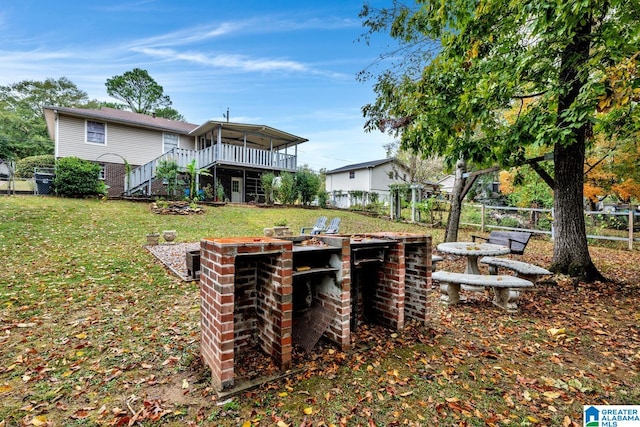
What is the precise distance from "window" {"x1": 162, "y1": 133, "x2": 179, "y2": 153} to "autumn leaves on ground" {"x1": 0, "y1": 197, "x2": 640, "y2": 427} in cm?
1462

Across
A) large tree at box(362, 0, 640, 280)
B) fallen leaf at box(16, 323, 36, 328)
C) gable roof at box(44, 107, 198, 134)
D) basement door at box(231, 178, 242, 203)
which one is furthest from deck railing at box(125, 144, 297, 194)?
fallen leaf at box(16, 323, 36, 328)

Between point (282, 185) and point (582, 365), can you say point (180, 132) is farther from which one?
point (582, 365)

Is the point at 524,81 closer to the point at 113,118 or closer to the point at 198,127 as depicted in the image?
the point at 198,127

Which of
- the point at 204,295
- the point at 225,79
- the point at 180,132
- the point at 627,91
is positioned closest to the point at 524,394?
the point at 204,295

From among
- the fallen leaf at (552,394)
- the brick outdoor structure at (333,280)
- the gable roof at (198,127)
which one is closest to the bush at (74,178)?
the gable roof at (198,127)

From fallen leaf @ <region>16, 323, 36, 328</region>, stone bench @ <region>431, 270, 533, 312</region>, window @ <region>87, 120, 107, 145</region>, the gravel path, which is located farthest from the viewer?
window @ <region>87, 120, 107, 145</region>

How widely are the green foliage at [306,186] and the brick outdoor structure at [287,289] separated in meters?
14.6

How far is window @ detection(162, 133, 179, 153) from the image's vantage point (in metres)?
18.5

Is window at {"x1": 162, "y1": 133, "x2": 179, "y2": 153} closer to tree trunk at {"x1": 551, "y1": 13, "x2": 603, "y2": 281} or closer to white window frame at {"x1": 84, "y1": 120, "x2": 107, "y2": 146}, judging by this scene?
white window frame at {"x1": 84, "y1": 120, "x2": 107, "y2": 146}

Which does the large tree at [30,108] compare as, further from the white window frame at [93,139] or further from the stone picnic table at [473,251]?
the stone picnic table at [473,251]

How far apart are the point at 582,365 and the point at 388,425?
235 centimetres

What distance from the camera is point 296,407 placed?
7.25 feet

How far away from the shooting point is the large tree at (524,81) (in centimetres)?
360

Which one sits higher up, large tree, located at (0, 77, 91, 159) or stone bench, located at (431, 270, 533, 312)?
large tree, located at (0, 77, 91, 159)
